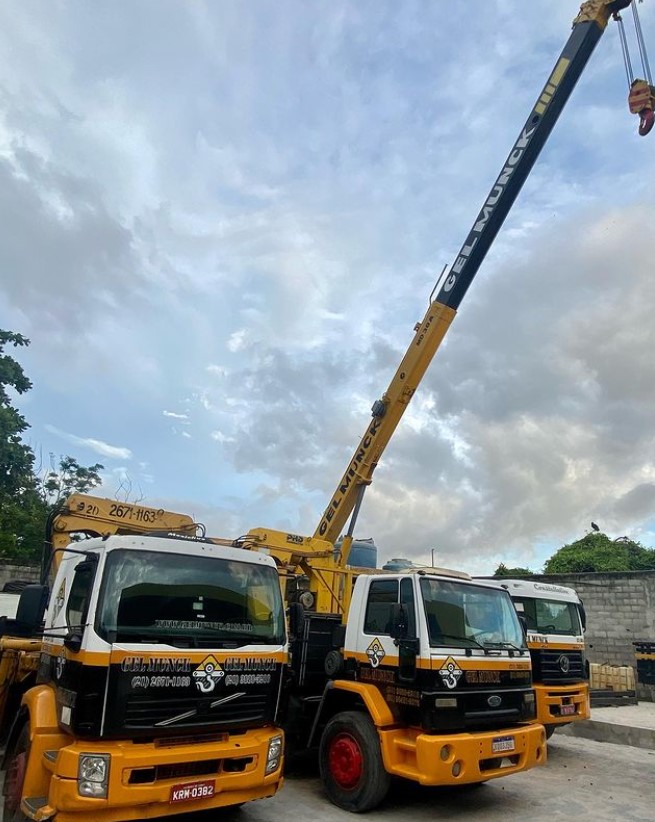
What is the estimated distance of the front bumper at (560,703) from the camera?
8273mm

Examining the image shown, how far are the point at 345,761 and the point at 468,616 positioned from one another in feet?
6.02

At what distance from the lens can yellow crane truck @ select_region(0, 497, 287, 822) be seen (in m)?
4.23

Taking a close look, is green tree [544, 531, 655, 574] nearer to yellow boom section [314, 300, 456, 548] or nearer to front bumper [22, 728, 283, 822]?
yellow boom section [314, 300, 456, 548]

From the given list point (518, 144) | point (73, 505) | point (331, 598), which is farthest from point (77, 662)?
point (518, 144)

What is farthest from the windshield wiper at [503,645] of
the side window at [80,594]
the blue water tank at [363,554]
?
the blue water tank at [363,554]

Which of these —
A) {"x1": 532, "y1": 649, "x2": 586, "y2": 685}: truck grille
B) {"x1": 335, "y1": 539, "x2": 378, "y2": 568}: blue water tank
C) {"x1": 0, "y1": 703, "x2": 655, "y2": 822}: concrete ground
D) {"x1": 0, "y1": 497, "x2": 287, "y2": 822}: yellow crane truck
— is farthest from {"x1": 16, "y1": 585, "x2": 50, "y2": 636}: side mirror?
{"x1": 335, "y1": 539, "x2": 378, "y2": 568}: blue water tank

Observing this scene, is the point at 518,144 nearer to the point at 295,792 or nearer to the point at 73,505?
the point at 73,505

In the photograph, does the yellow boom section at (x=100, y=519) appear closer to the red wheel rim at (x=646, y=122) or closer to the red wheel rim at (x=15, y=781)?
the red wheel rim at (x=15, y=781)

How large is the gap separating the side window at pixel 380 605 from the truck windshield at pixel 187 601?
47.5 inches

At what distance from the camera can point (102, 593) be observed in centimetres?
461

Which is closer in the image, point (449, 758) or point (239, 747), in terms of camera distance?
point (239, 747)

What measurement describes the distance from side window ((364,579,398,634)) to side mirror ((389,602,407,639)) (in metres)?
0.20

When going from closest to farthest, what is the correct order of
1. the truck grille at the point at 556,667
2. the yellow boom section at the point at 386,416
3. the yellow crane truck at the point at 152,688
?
the yellow crane truck at the point at 152,688, the truck grille at the point at 556,667, the yellow boom section at the point at 386,416

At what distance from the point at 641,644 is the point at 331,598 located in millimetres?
7508
